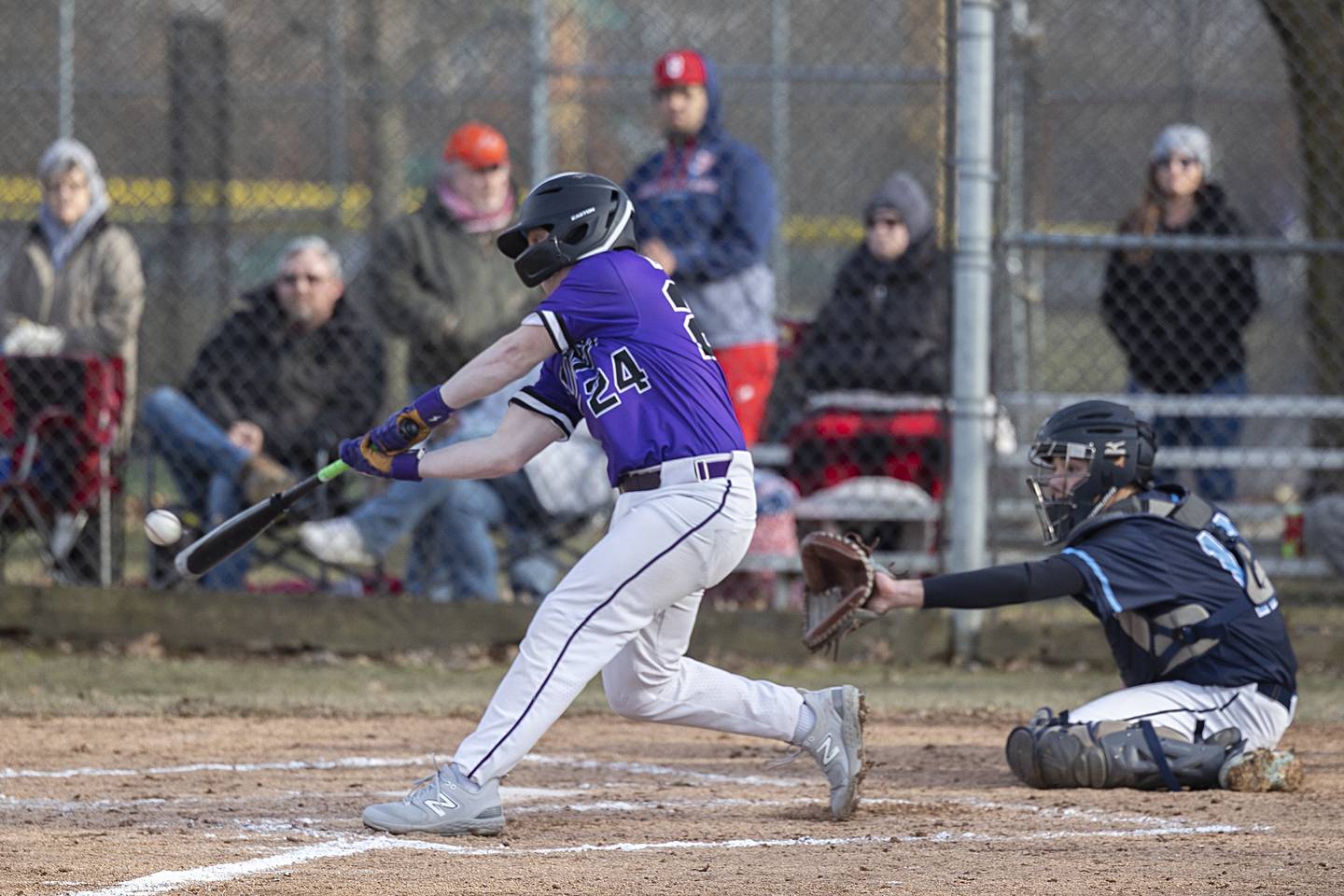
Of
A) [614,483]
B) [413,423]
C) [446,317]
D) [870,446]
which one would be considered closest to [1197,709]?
[614,483]

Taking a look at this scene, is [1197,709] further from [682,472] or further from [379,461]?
[379,461]

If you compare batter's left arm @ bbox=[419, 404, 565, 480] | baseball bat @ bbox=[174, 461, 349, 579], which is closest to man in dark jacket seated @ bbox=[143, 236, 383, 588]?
baseball bat @ bbox=[174, 461, 349, 579]

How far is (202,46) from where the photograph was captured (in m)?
10.5

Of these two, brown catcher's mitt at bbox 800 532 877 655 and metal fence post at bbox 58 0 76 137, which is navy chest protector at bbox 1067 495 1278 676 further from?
metal fence post at bbox 58 0 76 137

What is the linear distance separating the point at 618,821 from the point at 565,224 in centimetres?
142

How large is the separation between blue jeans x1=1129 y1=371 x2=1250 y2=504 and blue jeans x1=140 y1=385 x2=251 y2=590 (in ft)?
12.3

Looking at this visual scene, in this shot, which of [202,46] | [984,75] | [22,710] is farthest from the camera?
[202,46]

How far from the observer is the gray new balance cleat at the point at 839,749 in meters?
4.55

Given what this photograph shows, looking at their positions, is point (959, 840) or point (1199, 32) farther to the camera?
point (1199, 32)

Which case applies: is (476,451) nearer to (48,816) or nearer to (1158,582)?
(48,816)

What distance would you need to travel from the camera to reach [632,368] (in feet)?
14.4

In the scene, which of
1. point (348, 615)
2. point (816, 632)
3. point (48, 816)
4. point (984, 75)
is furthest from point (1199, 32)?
point (48, 816)

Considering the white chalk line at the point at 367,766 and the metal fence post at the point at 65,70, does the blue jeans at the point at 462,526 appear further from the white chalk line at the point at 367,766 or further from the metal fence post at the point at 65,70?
the metal fence post at the point at 65,70

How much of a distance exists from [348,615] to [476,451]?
2970 mm
